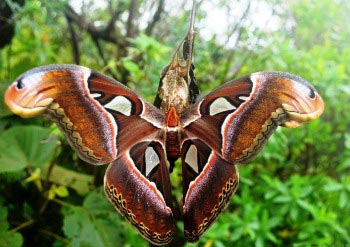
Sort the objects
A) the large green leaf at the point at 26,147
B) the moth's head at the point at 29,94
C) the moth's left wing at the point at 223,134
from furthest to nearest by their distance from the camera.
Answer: the large green leaf at the point at 26,147 < the moth's left wing at the point at 223,134 < the moth's head at the point at 29,94

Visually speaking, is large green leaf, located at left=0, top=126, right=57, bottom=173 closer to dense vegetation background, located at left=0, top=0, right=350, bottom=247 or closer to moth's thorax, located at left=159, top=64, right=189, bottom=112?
dense vegetation background, located at left=0, top=0, right=350, bottom=247

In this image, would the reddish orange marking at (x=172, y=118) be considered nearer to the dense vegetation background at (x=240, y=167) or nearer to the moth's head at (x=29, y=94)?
the moth's head at (x=29, y=94)

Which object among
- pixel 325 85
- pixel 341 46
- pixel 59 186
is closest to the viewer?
pixel 59 186

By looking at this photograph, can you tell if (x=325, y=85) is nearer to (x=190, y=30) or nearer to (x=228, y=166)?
(x=228, y=166)

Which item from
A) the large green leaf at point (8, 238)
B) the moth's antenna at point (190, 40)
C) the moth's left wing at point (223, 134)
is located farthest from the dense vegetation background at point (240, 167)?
the moth's antenna at point (190, 40)

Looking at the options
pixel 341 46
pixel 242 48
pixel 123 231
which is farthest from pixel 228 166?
pixel 341 46
